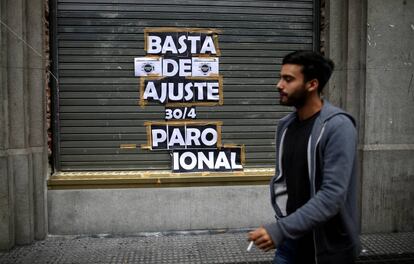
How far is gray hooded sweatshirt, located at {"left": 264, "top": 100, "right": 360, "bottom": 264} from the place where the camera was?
218cm

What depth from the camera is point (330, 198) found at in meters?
2.18

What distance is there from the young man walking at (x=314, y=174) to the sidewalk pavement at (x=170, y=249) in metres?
2.56

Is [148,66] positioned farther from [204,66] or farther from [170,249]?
[170,249]

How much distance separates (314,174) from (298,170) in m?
0.14

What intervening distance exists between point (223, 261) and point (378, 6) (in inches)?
151

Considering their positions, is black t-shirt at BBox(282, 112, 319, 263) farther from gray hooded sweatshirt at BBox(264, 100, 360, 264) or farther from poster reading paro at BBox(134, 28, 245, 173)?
poster reading paro at BBox(134, 28, 245, 173)

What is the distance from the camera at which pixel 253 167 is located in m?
6.18

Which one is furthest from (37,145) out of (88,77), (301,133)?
(301,133)

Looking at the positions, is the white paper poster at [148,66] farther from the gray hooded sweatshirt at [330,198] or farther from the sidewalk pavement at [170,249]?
the gray hooded sweatshirt at [330,198]

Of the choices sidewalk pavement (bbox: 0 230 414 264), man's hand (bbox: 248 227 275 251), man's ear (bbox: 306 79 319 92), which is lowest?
sidewalk pavement (bbox: 0 230 414 264)

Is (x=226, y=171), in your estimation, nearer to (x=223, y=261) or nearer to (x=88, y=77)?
(x=223, y=261)

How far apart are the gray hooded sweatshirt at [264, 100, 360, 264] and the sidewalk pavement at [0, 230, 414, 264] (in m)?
2.70

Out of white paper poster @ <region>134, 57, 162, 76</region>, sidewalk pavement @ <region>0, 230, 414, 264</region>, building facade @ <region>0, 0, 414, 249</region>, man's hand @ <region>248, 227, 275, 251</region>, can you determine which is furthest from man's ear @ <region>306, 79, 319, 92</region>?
white paper poster @ <region>134, 57, 162, 76</region>

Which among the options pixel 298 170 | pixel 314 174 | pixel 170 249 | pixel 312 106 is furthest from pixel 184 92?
pixel 314 174
